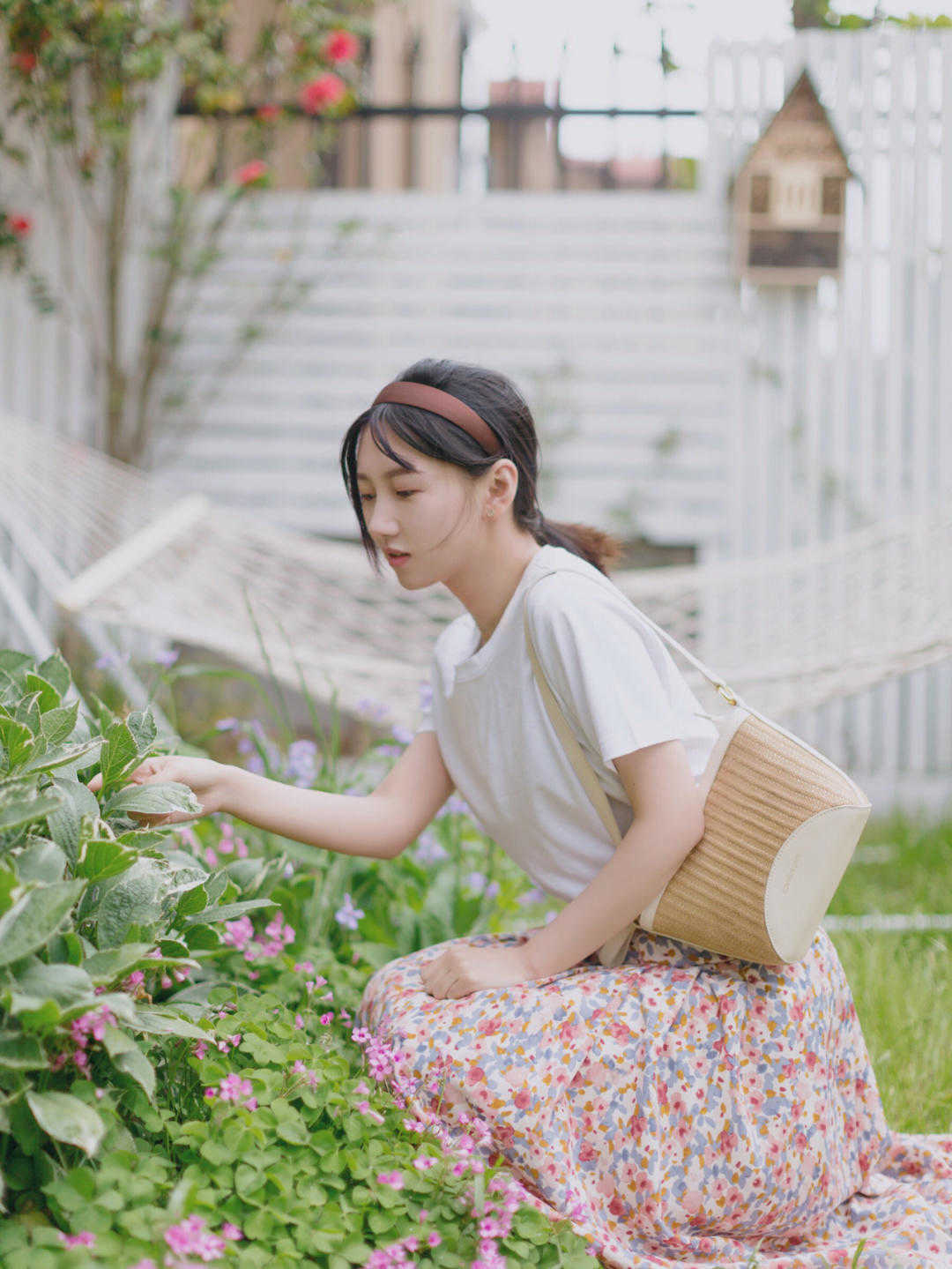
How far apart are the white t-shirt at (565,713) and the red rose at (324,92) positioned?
2719mm

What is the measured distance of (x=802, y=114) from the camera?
365cm

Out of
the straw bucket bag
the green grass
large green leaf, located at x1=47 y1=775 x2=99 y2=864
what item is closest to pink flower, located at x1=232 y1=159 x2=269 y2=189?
the green grass

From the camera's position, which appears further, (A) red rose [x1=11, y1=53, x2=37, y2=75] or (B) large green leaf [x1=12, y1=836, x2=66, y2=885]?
(A) red rose [x1=11, y1=53, x2=37, y2=75]

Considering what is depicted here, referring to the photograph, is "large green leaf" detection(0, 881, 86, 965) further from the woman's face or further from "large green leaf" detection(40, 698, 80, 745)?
the woman's face

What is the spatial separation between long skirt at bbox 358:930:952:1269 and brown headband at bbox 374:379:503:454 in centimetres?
49

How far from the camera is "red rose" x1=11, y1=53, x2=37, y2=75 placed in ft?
11.4

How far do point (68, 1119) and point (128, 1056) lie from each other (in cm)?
8

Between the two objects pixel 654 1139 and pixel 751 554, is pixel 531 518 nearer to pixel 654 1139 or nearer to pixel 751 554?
pixel 654 1139

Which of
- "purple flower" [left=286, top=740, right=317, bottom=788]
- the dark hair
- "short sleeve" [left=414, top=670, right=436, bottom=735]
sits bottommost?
"purple flower" [left=286, top=740, right=317, bottom=788]

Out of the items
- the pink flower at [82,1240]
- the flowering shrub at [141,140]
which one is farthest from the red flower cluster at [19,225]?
the pink flower at [82,1240]

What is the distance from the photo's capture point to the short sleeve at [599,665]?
3.71 ft

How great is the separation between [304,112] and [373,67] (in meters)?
0.62

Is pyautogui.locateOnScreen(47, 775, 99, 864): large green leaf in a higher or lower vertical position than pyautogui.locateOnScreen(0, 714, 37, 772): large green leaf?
lower

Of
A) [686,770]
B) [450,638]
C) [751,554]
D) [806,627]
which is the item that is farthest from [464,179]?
[686,770]
